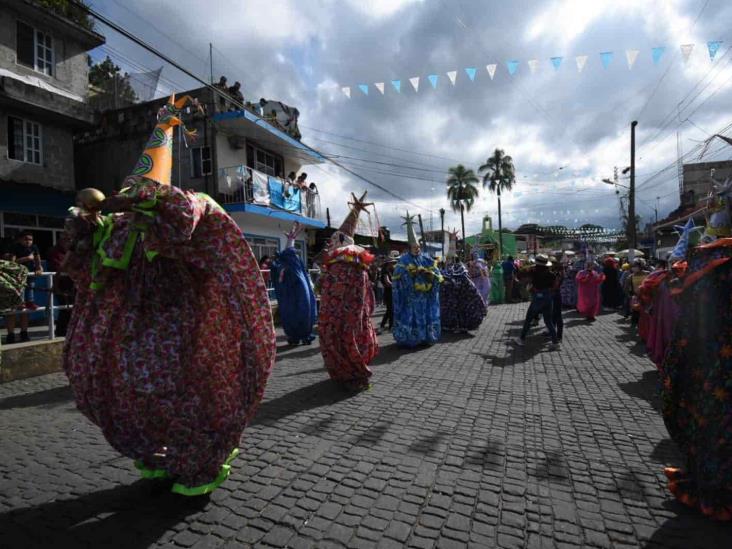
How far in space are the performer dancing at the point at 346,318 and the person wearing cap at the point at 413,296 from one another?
7.79 ft

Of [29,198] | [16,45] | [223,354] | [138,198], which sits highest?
[16,45]

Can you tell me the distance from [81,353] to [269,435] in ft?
5.70

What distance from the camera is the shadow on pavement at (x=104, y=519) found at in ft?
7.30

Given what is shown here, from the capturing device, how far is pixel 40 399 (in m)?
4.80

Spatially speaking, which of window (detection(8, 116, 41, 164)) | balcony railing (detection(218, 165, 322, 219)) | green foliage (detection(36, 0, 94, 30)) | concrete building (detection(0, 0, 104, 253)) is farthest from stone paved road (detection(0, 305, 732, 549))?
green foliage (detection(36, 0, 94, 30))

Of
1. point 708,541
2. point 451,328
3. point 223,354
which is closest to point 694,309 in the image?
point 708,541

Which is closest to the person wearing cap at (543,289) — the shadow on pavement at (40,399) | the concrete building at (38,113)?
the shadow on pavement at (40,399)

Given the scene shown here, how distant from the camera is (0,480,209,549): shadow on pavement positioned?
2225 millimetres

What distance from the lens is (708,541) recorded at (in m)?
2.21

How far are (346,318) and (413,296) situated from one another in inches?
113

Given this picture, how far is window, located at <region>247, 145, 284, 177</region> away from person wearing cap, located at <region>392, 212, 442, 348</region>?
10693 mm

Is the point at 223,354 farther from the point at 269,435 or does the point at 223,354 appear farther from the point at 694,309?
the point at 694,309

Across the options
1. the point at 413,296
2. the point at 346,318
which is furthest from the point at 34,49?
the point at 346,318

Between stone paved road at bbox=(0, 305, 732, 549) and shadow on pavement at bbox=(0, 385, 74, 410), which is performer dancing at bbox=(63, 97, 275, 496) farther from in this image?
shadow on pavement at bbox=(0, 385, 74, 410)
